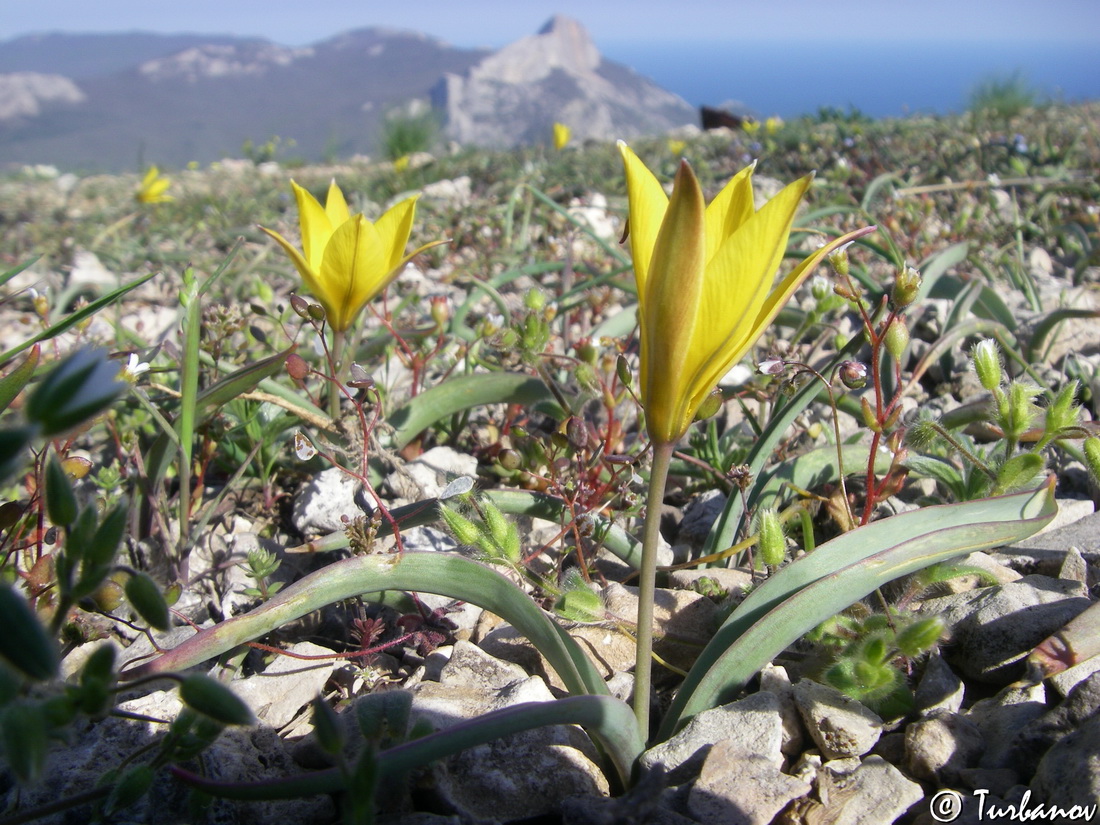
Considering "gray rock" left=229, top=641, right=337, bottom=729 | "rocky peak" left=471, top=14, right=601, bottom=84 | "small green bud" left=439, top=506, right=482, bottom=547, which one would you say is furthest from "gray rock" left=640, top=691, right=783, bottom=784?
"rocky peak" left=471, top=14, right=601, bottom=84

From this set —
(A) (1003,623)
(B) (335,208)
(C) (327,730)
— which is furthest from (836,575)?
(B) (335,208)

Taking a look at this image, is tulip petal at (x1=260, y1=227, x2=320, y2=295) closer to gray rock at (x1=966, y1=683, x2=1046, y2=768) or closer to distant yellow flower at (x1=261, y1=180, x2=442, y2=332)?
distant yellow flower at (x1=261, y1=180, x2=442, y2=332)

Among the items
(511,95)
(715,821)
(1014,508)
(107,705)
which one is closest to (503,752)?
(715,821)

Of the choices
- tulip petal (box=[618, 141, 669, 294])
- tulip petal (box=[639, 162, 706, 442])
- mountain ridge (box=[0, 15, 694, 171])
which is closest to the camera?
tulip petal (box=[639, 162, 706, 442])

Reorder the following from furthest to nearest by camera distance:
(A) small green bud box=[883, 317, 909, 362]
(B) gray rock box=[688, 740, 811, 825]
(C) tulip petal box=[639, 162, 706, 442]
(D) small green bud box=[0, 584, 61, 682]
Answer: (A) small green bud box=[883, 317, 909, 362] < (B) gray rock box=[688, 740, 811, 825] < (C) tulip petal box=[639, 162, 706, 442] < (D) small green bud box=[0, 584, 61, 682]

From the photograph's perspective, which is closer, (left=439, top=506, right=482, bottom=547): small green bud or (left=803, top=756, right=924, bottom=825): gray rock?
(left=803, top=756, right=924, bottom=825): gray rock
